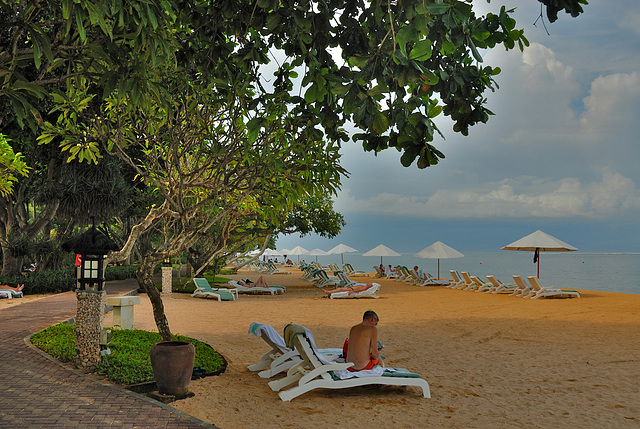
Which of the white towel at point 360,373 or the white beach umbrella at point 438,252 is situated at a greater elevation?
the white beach umbrella at point 438,252

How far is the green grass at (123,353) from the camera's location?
21.5 ft

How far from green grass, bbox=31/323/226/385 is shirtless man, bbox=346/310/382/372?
7.25ft

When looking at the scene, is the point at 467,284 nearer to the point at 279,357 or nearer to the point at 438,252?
the point at 438,252

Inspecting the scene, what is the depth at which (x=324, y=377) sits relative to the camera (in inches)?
241

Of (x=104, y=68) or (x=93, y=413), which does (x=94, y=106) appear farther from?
(x=93, y=413)

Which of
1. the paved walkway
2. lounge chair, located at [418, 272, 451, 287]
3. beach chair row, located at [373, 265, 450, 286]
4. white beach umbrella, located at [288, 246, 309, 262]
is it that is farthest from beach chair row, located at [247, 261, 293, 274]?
the paved walkway

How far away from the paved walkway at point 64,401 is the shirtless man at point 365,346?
231cm

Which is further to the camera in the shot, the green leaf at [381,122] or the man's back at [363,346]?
the man's back at [363,346]

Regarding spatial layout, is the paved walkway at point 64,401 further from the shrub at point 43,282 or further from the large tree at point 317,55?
the shrub at point 43,282

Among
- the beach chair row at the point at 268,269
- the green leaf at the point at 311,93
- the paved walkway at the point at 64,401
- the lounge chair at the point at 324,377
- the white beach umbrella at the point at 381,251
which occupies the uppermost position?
the green leaf at the point at 311,93

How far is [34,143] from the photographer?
1778cm

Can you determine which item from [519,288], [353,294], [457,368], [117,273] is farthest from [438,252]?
[457,368]

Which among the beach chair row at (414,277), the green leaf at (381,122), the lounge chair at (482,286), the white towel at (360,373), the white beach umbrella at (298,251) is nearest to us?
the green leaf at (381,122)

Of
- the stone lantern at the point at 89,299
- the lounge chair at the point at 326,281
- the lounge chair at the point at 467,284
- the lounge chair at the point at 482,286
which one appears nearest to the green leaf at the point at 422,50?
the stone lantern at the point at 89,299
